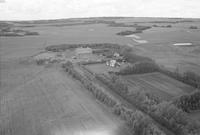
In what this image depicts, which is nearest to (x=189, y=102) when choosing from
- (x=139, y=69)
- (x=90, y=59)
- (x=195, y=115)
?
(x=195, y=115)

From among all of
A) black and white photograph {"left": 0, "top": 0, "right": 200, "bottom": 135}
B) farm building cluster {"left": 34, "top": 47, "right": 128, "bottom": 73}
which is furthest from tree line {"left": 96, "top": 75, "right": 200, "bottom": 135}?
farm building cluster {"left": 34, "top": 47, "right": 128, "bottom": 73}

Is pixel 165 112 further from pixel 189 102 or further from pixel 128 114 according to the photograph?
pixel 189 102

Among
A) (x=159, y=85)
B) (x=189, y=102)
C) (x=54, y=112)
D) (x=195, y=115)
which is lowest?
(x=54, y=112)

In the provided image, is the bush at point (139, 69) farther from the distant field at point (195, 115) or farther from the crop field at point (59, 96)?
the distant field at point (195, 115)

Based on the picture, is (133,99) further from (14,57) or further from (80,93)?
(14,57)

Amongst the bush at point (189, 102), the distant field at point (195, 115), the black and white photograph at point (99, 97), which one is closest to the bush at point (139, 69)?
the black and white photograph at point (99, 97)

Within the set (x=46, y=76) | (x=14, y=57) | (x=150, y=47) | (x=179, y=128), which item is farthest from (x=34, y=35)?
(x=179, y=128)

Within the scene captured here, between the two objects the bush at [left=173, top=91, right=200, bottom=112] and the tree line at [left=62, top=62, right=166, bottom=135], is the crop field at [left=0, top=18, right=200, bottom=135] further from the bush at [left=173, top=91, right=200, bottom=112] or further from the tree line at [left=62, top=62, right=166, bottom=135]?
Answer: the bush at [left=173, top=91, right=200, bottom=112]

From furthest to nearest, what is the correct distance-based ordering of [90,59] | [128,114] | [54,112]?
[90,59]
[54,112]
[128,114]
